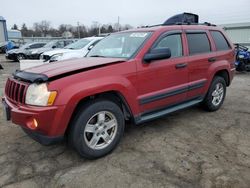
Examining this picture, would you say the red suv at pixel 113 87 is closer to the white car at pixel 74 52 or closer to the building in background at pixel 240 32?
the white car at pixel 74 52

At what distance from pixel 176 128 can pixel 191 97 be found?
0.69 metres

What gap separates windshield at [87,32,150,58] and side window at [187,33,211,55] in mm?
985

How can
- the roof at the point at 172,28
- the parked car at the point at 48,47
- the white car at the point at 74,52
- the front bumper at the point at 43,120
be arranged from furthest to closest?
the parked car at the point at 48,47
the white car at the point at 74,52
the roof at the point at 172,28
the front bumper at the point at 43,120

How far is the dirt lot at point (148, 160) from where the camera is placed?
2842 millimetres

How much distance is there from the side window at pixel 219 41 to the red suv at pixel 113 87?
82mm

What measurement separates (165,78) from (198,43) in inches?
49.2

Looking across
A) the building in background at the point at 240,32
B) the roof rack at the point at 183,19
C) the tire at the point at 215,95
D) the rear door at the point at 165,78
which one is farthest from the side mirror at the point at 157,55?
the building in background at the point at 240,32

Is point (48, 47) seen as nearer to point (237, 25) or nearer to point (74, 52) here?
point (74, 52)

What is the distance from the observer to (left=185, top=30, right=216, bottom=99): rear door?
4.44m

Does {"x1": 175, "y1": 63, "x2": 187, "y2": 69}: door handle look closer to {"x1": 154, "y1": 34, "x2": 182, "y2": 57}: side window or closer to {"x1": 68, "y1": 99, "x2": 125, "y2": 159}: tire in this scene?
{"x1": 154, "y1": 34, "x2": 182, "y2": 57}: side window

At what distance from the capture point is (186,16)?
17.4 ft

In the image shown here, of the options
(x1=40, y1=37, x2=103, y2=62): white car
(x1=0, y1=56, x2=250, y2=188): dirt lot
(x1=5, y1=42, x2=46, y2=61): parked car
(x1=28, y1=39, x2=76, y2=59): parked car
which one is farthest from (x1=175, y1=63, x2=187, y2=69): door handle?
(x1=5, y1=42, x2=46, y2=61): parked car

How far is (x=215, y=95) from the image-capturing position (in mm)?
5262

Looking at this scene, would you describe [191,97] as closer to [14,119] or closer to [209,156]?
[209,156]
